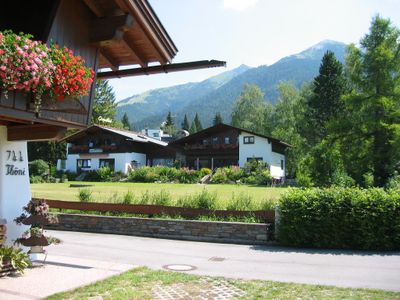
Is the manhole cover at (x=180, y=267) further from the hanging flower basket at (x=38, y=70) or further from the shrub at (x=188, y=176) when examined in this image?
the shrub at (x=188, y=176)

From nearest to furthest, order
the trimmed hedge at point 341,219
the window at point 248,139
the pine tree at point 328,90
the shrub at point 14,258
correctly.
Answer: the shrub at point 14,258
the trimmed hedge at point 341,219
the window at point 248,139
the pine tree at point 328,90

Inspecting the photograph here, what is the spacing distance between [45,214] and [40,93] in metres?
3.22

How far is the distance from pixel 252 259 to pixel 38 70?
296 inches

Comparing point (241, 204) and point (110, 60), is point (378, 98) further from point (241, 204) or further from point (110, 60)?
point (110, 60)

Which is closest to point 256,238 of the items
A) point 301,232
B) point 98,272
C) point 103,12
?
point 301,232

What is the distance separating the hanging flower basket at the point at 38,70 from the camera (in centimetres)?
577

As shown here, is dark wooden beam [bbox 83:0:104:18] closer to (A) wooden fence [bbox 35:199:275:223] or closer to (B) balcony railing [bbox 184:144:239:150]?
(A) wooden fence [bbox 35:199:275:223]

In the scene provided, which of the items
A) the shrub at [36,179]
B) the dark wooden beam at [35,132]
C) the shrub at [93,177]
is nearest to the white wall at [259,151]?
the shrub at [93,177]

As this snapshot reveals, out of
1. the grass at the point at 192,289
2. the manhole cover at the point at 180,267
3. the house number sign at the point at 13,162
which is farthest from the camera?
the manhole cover at the point at 180,267

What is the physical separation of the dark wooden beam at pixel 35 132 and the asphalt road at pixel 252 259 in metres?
3.95

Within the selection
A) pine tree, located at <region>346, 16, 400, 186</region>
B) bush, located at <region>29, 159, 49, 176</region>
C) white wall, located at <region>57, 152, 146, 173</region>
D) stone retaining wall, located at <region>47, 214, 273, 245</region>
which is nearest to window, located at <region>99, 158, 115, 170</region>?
white wall, located at <region>57, 152, 146, 173</region>

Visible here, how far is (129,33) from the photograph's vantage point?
336 inches

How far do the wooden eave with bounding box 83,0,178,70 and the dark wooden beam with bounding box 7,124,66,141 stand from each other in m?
1.75

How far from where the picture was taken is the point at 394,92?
84.8ft
